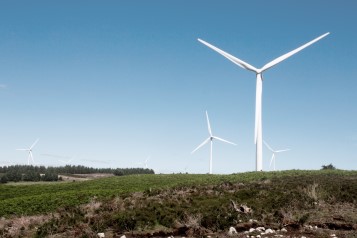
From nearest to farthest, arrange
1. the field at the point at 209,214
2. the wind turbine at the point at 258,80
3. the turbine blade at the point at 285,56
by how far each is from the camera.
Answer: the field at the point at 209,214
the wind turbine at the point at 258,80
the turbine blade at the point at 285,56

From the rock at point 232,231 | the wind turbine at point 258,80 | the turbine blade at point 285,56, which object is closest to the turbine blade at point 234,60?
the wind turbine at point 258,80

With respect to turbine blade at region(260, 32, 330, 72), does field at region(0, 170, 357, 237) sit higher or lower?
lower

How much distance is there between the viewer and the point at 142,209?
22.4 meters

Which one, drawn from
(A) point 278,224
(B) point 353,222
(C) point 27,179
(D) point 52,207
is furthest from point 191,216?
(C) point 27,179

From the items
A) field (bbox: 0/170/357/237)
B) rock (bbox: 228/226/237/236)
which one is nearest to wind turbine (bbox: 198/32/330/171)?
field (bbox: 0/170/357/237)

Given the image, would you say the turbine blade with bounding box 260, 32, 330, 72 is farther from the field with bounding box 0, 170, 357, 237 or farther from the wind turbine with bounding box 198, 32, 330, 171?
the field with bounding box 0, 170, 357, 237

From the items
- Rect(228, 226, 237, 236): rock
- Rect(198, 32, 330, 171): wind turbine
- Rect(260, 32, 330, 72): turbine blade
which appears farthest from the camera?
Rect(260, 32, 330, 72): turbine blade

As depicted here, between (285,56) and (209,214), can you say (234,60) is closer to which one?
(285,56)

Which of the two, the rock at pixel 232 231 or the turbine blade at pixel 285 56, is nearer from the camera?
the rock at pixel 232 231

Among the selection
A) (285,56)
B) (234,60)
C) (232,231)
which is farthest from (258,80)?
(232,231)

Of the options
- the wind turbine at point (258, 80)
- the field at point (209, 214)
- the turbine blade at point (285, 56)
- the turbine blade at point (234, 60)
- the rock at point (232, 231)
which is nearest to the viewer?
the rock at point (232, 231)

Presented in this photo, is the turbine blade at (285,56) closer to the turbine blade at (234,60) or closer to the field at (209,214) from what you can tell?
the turbine blade at (234,60)

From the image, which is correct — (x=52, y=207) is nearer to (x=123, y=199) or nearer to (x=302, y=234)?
(x=123, y=199)

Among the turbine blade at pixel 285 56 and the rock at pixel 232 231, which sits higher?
the turbine blade at pixel 285 56
